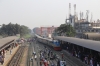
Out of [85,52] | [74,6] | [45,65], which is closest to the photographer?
[45,65]

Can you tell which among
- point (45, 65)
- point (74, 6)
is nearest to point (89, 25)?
point (74, 6)

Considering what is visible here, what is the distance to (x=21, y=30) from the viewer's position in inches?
4230

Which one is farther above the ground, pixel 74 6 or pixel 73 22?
pixel 74 6

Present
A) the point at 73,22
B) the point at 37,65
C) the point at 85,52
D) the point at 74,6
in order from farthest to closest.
Answer: the point at 74,6
the point at 73,22
the point at 85,52
the point at 37,65

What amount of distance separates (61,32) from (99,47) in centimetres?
5193

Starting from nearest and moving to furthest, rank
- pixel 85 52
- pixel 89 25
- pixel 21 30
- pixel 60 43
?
1. pixel 85 52
2. pixel 60 43
3. pixel 89 25
4. pixel 21 30

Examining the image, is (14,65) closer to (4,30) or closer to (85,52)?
(85,52)

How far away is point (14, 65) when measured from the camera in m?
23.3

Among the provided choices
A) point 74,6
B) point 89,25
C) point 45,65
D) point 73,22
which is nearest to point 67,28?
point 89,25

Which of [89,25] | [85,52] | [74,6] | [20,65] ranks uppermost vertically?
[74,6]

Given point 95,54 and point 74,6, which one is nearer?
point 95,54

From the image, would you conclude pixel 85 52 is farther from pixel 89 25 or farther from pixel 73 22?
pixel 73 22

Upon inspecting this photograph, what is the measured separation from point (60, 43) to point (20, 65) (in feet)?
55.4

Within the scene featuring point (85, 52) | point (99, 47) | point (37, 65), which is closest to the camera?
point (99, 47)
